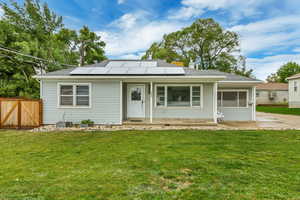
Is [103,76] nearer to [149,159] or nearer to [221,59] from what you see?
[149,159]

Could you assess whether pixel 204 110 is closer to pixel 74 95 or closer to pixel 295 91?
pixel 74 95

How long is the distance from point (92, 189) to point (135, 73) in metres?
6.58

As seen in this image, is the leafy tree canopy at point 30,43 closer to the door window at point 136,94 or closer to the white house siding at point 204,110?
the door window at point 136,94

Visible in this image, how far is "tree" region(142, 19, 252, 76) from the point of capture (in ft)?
81.3

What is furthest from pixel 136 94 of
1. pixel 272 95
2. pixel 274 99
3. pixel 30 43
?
pixel 274 99

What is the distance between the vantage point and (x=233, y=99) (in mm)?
10000

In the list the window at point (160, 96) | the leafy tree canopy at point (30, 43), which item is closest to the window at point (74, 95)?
the window at point (160, 96)

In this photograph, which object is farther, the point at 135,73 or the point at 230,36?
the point at 230,36

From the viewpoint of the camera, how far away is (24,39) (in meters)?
16.1

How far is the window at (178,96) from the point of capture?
909 centimetres

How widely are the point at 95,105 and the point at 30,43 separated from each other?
1216cm

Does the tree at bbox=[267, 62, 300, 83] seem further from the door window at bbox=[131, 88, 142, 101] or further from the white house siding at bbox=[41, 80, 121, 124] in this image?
the white house siding at bbox=[41, 80, 121, 124]

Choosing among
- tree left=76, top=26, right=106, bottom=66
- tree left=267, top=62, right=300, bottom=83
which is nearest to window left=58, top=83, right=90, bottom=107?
tree left=76, top=26, right=106, bottom=66

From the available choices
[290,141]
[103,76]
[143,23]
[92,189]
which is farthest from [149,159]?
[143,23]
